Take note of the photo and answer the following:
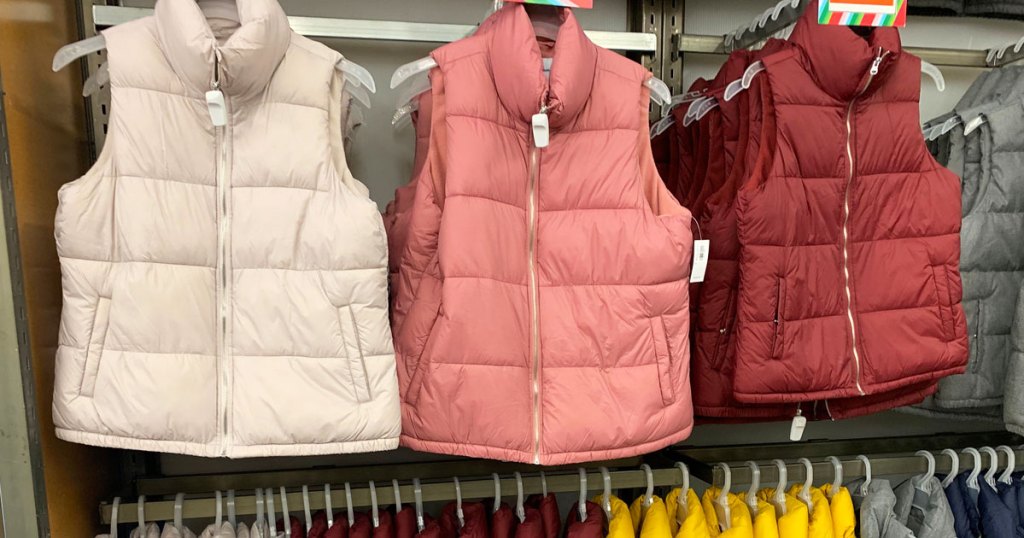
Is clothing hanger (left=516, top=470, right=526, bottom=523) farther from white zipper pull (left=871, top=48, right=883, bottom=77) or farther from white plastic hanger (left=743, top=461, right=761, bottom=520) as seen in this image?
white zipper pull (left=871, top=48, right=883, bottom=77)

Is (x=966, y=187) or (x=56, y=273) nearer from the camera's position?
(x=56, y=273)

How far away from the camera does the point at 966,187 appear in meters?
1.69

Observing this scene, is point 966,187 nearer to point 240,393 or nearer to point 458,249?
point 458,249

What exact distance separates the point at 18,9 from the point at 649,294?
1.25 meters

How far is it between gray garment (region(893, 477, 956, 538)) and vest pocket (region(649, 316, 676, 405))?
2.62 feet

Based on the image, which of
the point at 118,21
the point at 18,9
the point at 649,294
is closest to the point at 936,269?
the point at 649,294

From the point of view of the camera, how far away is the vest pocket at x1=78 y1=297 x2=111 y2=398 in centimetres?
116

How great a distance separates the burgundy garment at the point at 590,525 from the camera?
56.8 inches

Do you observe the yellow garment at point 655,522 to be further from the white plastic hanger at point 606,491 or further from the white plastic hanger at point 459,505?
the white plastic hanger at point 459,505

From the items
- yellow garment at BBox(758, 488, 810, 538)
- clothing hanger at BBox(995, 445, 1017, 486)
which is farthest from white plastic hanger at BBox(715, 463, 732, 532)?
clothing hanger at BBox(995, 445, 1017, 486)

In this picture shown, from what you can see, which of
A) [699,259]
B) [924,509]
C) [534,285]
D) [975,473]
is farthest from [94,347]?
[975,473]

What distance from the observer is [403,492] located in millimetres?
1479

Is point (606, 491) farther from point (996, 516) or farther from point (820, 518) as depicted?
point (996, 516)

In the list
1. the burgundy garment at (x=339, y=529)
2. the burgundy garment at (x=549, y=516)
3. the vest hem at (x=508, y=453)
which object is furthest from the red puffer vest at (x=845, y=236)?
the burgundy garment at (x=339, y=529)
